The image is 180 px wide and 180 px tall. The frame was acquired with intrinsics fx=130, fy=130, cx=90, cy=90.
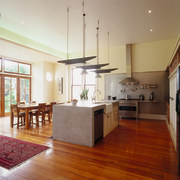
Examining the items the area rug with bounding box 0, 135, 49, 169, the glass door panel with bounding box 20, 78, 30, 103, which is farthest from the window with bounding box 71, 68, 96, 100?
the area rug with bounding box 0, 135, 49, 169

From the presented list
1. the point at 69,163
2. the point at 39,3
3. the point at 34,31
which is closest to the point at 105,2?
the point at 39,3

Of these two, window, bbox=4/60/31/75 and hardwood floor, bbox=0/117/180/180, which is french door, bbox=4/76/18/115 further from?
hardwood floor, bbox=0/117/180/180

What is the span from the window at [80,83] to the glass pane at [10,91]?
342 cm

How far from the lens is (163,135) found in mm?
3936

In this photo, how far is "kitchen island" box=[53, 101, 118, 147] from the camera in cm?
311

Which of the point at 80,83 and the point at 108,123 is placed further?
the point at 80,83

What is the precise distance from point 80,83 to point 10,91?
13.3 ft

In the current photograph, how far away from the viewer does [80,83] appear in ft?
27.3

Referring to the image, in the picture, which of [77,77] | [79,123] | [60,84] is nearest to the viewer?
[79,123]

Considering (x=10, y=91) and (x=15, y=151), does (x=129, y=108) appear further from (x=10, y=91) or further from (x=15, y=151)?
(x=10, y=91)

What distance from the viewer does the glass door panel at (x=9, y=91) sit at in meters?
7.19

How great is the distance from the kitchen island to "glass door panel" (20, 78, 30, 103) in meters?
5.61

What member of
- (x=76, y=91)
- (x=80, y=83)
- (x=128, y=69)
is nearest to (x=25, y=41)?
(x=80, y=83)

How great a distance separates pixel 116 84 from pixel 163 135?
144 inches
